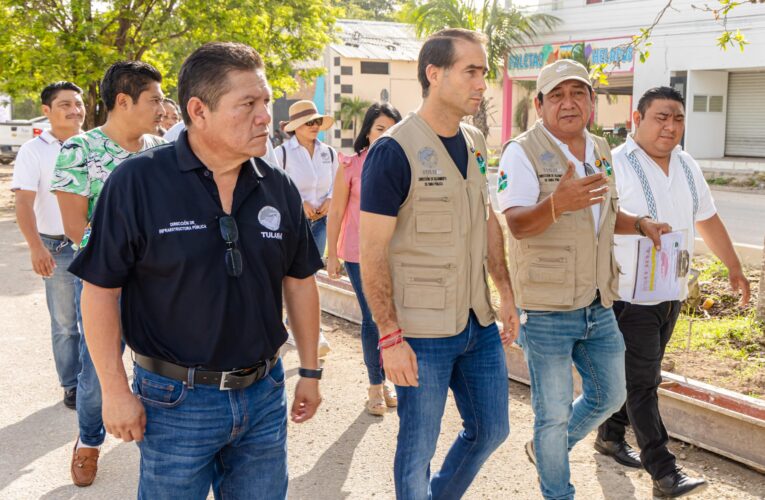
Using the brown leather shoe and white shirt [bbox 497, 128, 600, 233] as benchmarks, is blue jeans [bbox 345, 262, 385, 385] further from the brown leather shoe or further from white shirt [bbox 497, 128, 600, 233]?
white shirt [bbox 497, 128, 600, 233]

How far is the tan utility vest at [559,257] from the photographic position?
153 inches

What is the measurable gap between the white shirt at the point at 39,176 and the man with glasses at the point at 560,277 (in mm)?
3691

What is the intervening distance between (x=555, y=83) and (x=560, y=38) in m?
26.7

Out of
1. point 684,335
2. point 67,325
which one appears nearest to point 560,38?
point 684,335

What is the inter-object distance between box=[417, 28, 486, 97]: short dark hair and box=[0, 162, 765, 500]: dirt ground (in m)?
2.21

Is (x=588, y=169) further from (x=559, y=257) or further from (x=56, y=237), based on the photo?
(x=56, y=237)

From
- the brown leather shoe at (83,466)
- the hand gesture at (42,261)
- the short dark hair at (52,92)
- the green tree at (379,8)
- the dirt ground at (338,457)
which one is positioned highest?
the green tree at (379,8)

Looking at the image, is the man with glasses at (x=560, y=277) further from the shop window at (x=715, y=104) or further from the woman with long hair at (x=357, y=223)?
the shop window at (x=715, y=104)

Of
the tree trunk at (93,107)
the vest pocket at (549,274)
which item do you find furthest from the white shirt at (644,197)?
the tree trunk at (93,107)

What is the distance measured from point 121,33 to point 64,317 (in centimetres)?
1307

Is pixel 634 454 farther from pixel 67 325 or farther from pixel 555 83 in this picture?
pixel 67 325

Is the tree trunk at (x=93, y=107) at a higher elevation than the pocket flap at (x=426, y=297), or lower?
higher

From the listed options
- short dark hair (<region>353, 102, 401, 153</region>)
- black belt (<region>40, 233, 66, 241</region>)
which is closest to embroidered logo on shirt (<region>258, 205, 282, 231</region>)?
short dark hair (<region>353, 102, 401, 153</region>)

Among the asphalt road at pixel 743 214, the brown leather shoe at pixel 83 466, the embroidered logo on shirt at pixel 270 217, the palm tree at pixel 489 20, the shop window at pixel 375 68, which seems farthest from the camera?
the shop window at pixel 375 68
